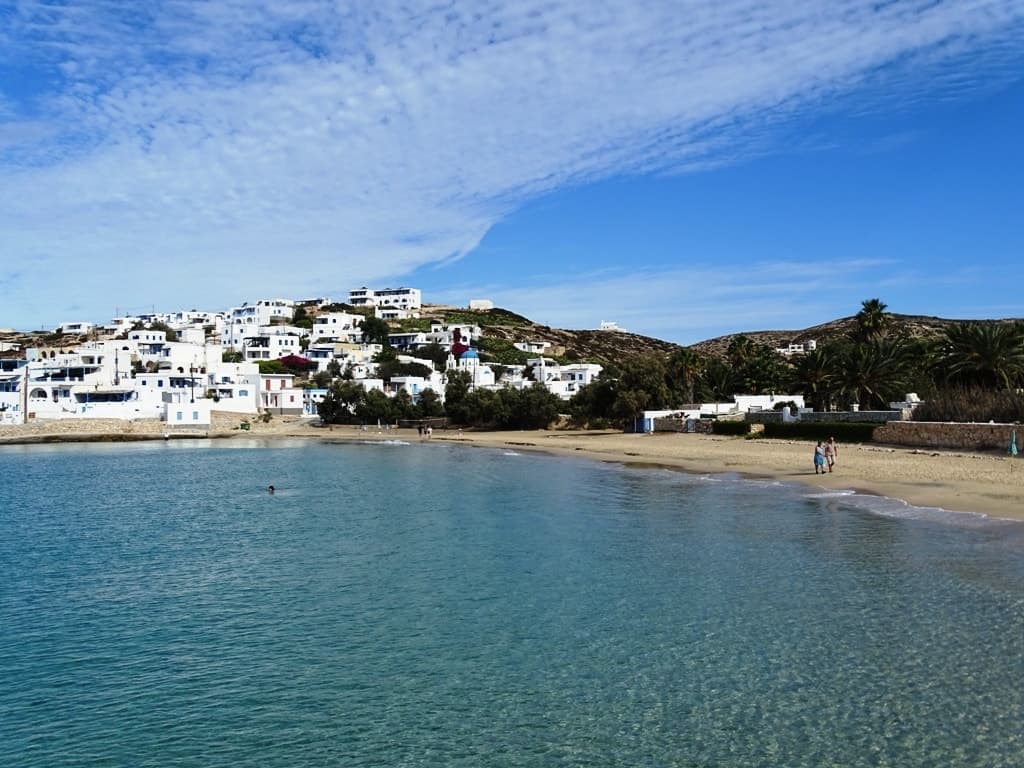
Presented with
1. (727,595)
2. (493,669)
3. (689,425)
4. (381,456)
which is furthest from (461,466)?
(493,669)

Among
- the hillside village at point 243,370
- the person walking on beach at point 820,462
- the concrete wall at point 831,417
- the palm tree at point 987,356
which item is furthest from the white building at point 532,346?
the person walking on beach at point 820,462

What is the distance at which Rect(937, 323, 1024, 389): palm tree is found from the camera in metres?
57.0

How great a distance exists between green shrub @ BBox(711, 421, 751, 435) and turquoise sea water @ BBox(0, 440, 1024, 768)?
31683mm

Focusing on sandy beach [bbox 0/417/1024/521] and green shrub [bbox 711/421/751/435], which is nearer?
sandy beach [bbox 0/417/1024/521]

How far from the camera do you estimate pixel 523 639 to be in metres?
17.0

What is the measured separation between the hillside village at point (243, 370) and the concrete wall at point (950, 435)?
52990 millimetres

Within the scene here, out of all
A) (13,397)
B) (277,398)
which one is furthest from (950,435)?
(13,397)

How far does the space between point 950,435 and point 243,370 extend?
97.3 meters

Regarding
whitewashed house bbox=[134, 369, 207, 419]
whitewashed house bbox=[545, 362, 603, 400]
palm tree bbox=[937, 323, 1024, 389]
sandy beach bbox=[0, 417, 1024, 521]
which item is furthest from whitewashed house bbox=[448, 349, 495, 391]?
palm tree bbox=[937, 323, 1024, 389]

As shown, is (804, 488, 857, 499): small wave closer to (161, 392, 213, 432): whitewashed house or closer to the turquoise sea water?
the turquoise sea water

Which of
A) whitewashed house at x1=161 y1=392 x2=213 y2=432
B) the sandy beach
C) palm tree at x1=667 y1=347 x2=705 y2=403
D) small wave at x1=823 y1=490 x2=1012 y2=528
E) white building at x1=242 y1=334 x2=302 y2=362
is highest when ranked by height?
white building at x1=242 y1=334 x2=302 y2=362

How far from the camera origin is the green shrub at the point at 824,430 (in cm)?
5337

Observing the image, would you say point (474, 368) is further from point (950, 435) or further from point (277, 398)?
point (950, 435)

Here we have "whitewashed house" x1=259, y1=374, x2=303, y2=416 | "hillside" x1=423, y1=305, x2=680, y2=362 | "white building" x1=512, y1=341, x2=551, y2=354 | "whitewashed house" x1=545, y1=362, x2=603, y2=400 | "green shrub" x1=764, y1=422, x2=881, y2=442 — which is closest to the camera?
"green shrub" x1=764, y1=422, x2=881, y2=442
